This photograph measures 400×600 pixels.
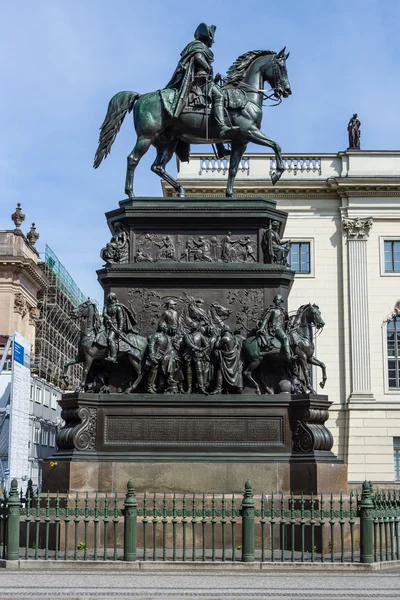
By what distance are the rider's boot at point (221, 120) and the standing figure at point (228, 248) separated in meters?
2.16

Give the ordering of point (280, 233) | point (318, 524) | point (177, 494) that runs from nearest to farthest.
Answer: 1. point (318, 524)
2. point (177, 494)
3. point (280, 233)

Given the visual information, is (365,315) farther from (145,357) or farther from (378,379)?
(145,357)

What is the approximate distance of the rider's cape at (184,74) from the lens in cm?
1967

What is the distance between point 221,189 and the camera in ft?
172

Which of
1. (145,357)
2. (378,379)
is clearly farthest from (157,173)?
(378,379)

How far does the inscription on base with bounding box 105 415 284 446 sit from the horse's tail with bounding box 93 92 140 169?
612 centimetres

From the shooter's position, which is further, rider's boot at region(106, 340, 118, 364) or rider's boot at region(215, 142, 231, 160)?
rider's boot at region(215, 142, 231, 160)

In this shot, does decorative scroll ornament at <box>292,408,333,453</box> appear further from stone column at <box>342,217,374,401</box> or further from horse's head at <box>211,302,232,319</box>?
stone column at <box>342,217,374,401</box>

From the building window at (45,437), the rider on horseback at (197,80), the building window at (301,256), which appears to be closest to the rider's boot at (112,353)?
the rider on horseback at (197,80)

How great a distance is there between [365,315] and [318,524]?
131ft

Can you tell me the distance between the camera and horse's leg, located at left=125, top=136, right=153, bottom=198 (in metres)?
19.8

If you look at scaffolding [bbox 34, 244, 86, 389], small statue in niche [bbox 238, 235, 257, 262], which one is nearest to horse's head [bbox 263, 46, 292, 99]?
small statue in niche [bbox 238, 235, 257, 262]

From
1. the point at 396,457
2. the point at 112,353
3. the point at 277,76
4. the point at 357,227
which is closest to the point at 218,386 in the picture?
the point at 112,353

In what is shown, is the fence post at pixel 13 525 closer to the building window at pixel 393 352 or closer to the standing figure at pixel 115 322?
the standing figure at pixel 115 322
